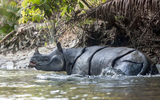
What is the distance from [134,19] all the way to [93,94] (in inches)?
210

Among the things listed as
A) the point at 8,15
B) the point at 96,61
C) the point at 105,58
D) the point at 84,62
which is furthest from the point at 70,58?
the point at 8,15

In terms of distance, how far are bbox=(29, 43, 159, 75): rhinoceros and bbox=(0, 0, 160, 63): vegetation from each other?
1590mm

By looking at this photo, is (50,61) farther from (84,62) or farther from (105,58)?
Answer: (105,58)

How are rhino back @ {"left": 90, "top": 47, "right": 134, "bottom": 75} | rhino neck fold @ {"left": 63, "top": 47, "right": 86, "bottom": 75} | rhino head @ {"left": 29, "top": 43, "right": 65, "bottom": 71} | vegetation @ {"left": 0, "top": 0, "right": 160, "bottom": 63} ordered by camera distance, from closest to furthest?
rhino back @ {"left": 90, "top": 47, "right": 134, "bottom": 75} < rhino neck fold @ {"left": 63, "top": 47, "right": 86, "bottom": 75} < rhino head @ {"left": 29, "top": 43, "right": 65, "bottom": 71} < vegetation @ {"left": 0, "top": 0, "right": 160, "bottom": 63}

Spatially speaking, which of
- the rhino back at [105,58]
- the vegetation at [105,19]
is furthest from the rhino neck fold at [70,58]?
the vegetation at [105,19]

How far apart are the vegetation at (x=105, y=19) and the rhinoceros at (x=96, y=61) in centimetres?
159

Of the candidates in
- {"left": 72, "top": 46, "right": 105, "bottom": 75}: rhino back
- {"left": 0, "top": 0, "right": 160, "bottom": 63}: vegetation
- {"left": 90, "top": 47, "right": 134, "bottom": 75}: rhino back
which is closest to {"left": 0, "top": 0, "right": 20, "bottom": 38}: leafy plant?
{"left": 0, "top": 0, "right": 160, "bottom": 63}: vegetation

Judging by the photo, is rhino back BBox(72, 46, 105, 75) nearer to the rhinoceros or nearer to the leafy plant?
the rhinoceros

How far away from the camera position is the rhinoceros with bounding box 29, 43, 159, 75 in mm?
4367

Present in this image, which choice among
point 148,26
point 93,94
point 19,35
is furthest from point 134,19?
point 93,94

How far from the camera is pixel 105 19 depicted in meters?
7.86

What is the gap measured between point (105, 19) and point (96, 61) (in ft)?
10.8

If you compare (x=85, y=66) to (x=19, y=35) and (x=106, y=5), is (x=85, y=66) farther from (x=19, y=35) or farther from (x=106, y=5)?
(x=19, y=35)

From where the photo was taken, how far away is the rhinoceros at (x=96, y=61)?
4367 mm
